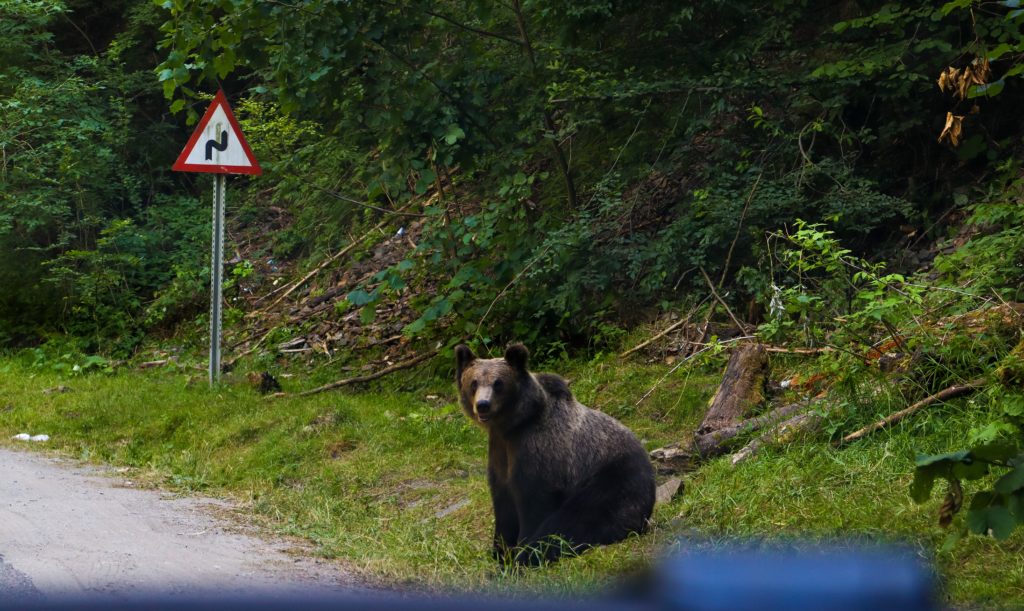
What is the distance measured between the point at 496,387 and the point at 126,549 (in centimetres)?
228

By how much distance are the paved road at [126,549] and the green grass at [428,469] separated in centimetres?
38

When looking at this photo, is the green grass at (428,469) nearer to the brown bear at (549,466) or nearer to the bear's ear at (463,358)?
the brown bear at (549,466)

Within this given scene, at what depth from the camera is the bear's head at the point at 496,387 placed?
262 inches

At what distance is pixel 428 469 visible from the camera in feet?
30.2

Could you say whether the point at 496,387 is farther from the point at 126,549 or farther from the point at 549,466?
the point at 126,549

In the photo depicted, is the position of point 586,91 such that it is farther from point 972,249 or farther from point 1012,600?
point 1012,600

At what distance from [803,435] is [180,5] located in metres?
7.41

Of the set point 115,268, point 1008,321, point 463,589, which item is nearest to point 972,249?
point 1008,321

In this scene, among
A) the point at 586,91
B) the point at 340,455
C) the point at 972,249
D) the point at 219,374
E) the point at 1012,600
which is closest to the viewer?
the point at 1012,600

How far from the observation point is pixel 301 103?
39.0ft

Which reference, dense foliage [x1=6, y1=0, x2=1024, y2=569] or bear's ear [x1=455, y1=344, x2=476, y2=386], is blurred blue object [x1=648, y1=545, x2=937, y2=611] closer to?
bear's ear [x1=455, y1=344, x2=476, y2=386]

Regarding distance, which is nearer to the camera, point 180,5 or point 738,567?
point 738,567

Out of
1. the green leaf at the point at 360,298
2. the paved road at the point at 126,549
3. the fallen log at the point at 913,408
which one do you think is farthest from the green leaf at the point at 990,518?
the green leaf at the point at 360,298

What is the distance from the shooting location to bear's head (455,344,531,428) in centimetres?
Result: 664
